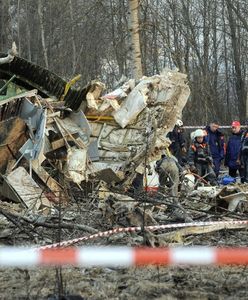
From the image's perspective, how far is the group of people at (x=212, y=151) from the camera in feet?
41.1

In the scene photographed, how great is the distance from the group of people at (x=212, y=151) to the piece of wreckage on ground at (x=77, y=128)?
148 centimetres

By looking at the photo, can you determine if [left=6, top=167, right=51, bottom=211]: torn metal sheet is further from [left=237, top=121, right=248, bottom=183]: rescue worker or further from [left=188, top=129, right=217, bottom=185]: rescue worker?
[left=237, top=121, right=248, bottom=183]: rescue worker

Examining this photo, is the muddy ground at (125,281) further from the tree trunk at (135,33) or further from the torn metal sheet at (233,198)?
the tree trunk at (135,33)

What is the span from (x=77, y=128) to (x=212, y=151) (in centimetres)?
407

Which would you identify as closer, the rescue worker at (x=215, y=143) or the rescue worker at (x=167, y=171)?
the rescue worker at (x=167, y=171)

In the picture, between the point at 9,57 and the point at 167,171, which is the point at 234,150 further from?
Answer: the point at 9,57

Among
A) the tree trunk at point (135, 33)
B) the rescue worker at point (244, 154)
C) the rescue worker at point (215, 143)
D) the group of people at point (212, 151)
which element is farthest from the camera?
the tree trunk at point (135, 33)

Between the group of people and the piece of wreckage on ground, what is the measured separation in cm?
148

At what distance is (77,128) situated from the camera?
35.1 feet

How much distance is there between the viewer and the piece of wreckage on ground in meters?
9.53

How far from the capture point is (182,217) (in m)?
6.53

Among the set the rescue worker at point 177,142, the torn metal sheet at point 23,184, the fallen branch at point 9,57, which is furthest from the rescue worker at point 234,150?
the torn metal sheet at point 23,184

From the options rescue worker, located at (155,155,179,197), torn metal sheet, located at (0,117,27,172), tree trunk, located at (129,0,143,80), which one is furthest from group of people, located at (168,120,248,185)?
torn metal sheet, located at (0,117,27,172)

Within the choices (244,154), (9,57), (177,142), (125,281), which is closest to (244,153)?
(244,154)
